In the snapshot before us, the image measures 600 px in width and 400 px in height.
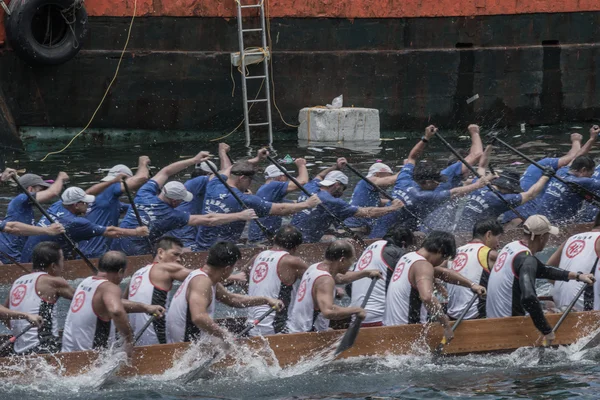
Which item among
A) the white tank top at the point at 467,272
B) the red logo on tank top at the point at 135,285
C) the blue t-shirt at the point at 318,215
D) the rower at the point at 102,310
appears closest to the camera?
the rower at the point at 102,310

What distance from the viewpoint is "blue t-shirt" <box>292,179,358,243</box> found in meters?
14.3

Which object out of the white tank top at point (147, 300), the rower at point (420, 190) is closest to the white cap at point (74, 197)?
the white tank top at point (147, 300)

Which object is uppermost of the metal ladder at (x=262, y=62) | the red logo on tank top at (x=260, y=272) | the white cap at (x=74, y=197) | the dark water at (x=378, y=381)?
the metal ladder at (x=262, y=62)

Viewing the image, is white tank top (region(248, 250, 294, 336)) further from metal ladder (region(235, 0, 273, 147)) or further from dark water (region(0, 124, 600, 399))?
metal ladder (region(235, 0, 273, 147))

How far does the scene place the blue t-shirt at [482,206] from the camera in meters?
14.8

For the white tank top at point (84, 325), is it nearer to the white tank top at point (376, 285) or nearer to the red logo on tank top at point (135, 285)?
the red logo on tank top at point (135, 285)

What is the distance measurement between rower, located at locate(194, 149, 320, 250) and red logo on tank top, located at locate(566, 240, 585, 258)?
147 inches

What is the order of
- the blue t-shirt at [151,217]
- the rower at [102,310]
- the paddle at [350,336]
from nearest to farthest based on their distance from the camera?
the rower at [102,310], the paddle at [350,336], the blue t-shirt at [151,217]

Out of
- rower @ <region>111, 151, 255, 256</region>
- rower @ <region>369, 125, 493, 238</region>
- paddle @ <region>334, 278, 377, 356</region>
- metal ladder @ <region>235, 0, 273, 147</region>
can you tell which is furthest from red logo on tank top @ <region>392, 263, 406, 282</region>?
metal ladder @ <region>235, 0, 273, 147</region>

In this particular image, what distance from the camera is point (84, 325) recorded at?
9.81 metres

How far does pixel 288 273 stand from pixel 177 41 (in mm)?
12151

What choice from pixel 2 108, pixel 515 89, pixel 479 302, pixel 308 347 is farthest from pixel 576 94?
pixel 308 347

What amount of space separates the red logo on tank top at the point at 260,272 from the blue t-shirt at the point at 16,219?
388cm

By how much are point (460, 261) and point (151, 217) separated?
4235 millimetres
